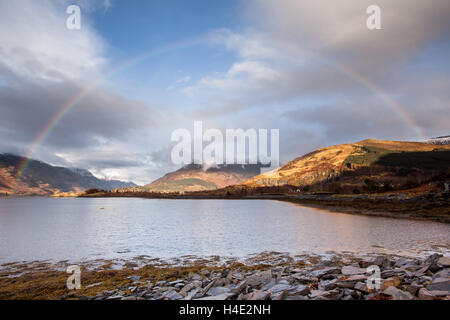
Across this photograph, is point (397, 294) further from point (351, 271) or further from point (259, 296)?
point (259, 296)

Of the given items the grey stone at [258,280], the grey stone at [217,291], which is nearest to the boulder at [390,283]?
the grey stone at [258,280]

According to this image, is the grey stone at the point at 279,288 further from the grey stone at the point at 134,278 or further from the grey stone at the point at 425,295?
the grey stone at the point at 134,278

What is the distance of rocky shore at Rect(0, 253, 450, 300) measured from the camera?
32.4 ft

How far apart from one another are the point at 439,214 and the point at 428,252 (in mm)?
34348

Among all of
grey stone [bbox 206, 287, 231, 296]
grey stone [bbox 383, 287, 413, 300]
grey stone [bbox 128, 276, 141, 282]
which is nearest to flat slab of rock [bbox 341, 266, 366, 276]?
grey stone [bbox 383, 287, 413, 300]

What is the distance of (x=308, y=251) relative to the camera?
923 inches

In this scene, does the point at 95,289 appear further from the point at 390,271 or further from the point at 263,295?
the point at 390,271

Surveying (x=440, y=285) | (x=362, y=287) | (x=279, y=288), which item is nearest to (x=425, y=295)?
(x=440, y=285)

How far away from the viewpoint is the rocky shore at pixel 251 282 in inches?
389

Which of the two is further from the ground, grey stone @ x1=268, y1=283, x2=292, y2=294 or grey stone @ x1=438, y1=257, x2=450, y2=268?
grey stone @ x1=438, y1=257, x2=450, y2=268

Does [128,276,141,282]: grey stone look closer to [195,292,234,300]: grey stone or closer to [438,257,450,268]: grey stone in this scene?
[195,292,234,300]: grey stone

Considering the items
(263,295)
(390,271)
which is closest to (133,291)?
(263,295)

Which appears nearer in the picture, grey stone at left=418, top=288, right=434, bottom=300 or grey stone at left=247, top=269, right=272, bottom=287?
grey stone at left=418, top=288, right=434, bottom=300

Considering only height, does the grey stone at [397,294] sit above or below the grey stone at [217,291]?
above
